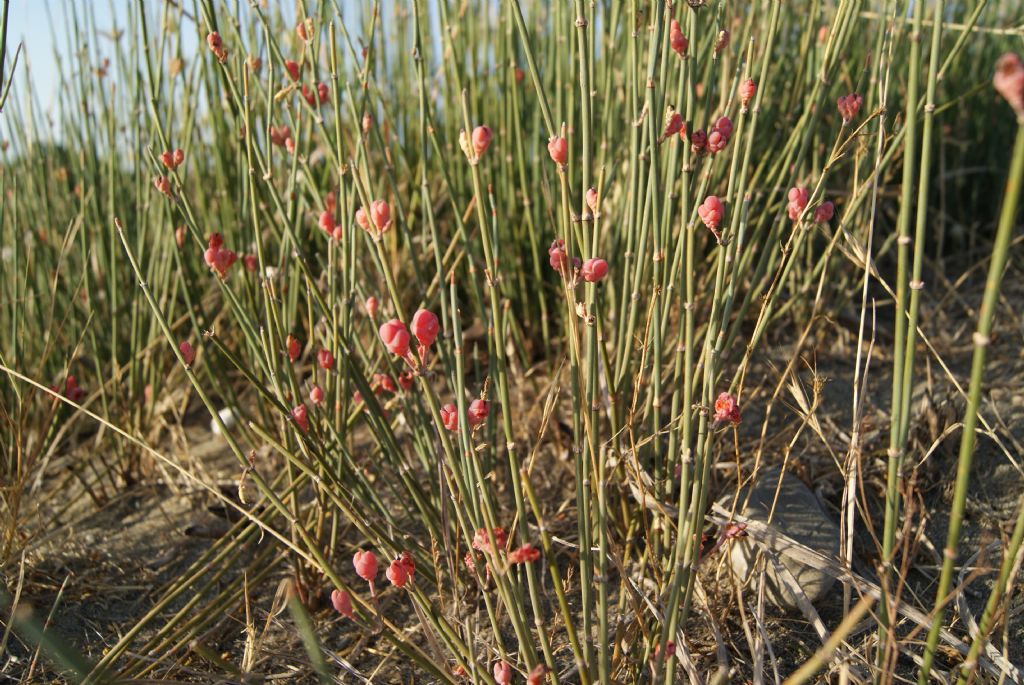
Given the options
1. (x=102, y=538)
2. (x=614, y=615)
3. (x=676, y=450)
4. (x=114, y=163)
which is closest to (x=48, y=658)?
(x=102, y=538)

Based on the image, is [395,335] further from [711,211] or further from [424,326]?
[711,211]

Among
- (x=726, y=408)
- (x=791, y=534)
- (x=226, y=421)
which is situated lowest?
(x=226, y=421)

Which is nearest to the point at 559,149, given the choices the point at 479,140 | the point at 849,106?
the point at 479,140

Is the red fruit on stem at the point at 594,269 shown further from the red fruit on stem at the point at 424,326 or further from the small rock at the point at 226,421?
the small rock at the point at 226,421

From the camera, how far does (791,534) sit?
3.55 feet

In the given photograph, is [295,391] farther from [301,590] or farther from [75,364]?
[75,364]

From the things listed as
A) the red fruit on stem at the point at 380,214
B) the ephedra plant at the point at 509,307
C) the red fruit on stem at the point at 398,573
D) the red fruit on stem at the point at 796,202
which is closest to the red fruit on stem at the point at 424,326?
the ephedra plant at the point at 509,307

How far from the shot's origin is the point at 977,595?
42.3 inches

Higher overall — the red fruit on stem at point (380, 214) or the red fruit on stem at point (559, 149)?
the red fruit on stem at point (559, 149)

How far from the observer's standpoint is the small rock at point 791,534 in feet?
3.42

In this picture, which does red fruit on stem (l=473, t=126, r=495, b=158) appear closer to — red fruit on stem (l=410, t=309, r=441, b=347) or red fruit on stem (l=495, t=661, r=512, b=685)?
red fruit on stem (l=410, t=309, r=441, b=347)

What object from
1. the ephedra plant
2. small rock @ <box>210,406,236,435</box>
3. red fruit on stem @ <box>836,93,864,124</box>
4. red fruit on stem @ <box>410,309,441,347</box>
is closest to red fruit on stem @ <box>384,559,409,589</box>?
the ephedra plant

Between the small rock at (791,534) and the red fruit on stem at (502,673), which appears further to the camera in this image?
the small rock at (791,534)

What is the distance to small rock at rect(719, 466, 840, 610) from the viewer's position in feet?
3.42
